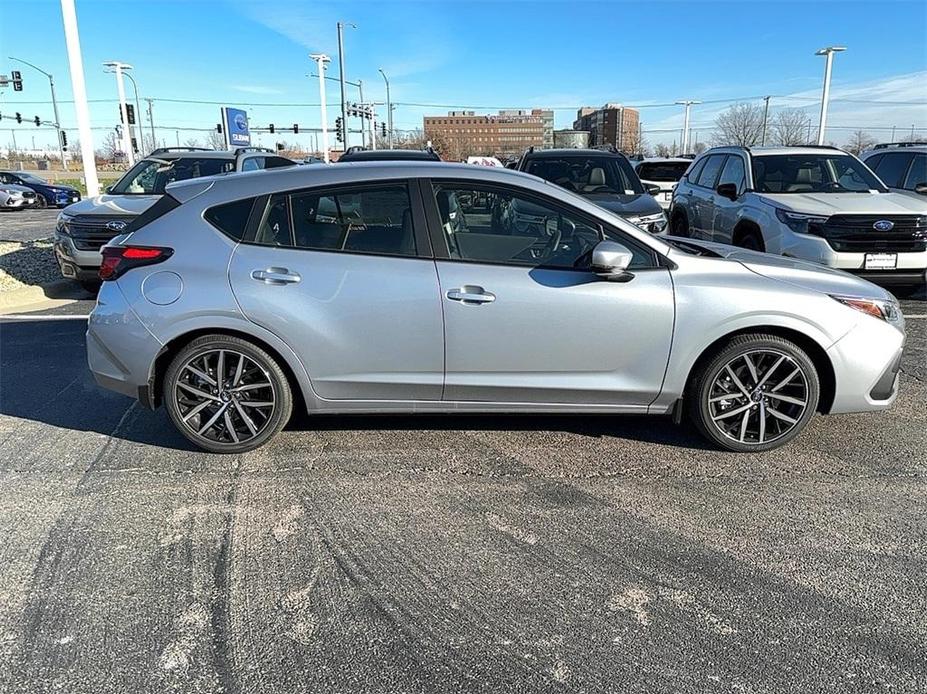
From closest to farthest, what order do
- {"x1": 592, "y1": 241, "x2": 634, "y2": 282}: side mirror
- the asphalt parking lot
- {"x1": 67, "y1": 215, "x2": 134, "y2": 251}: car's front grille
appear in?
the asphalt parking lot
{"x1": 592, "y1": 241, "x2": 634, "y2": 282}: side mirror
{"x1": 67, "y1": 215, "x2": 134, "y2": 251}: car's front grille

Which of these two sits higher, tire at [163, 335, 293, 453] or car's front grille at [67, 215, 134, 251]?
car's front grille at [67, 215, 134, 251]

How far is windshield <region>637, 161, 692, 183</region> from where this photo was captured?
16.8m

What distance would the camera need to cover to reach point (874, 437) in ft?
14.2

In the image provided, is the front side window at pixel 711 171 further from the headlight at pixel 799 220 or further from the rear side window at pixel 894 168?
the rear side window at pixel 894 168

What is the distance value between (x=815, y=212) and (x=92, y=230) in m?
8.65

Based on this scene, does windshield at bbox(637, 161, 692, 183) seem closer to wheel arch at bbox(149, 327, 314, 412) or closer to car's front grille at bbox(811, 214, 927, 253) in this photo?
car's front grille at bbox(811, 214, 927, 253)

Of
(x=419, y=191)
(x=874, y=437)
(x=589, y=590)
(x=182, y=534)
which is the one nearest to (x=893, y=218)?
(x=874, y=437)

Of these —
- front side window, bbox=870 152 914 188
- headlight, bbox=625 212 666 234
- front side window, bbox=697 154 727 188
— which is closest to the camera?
headlight, bbox=625 212 666 234

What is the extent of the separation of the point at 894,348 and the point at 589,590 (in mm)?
2542

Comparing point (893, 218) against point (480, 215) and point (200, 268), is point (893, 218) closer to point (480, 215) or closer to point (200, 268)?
point (480, 215)

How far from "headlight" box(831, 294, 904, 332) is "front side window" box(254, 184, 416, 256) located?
102 inches

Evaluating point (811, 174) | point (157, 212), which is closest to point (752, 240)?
point (811, 174)

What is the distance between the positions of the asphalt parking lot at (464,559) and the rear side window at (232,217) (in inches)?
53.4

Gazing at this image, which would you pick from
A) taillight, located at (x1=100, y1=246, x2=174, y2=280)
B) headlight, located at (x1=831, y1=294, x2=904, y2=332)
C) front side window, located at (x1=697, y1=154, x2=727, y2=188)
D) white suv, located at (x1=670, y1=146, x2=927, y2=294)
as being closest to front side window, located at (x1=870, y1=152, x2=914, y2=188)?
white suv, located at (x1=670, y1=146, x2=927, y2=294)
